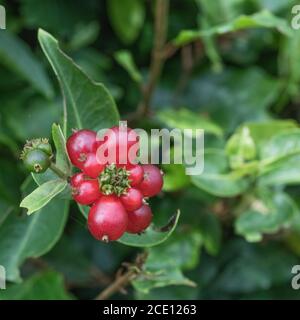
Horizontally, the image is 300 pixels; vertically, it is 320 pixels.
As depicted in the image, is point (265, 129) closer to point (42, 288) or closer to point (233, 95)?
point (233, 95)

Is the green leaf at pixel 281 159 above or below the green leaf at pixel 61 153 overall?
above

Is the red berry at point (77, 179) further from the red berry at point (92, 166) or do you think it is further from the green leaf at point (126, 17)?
the green leaf at point (126, 17)

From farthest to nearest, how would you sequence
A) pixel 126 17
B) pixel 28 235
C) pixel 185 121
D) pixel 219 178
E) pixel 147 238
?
1. pixel 126 17
2. pixel 185 121
3. pixel 219 178
4. pixel 28 235
5. pixel 147 238

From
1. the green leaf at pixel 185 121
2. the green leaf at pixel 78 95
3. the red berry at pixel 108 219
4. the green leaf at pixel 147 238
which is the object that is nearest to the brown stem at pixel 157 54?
the green leaf at pixel 185 121

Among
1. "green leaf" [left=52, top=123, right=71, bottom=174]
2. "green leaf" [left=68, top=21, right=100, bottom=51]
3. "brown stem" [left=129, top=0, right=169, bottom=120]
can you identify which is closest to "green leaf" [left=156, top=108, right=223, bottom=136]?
"brown stem" [left=129, top=0, right=169, bottom=120]

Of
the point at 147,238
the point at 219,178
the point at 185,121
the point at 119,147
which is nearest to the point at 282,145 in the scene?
the point at 219,178
